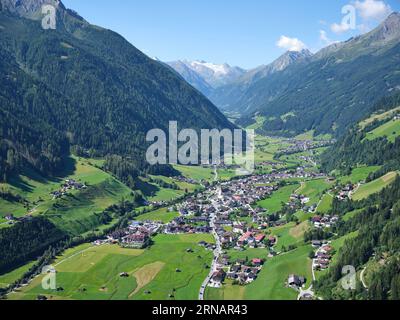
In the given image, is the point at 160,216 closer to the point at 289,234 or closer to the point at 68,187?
the point at 68,187

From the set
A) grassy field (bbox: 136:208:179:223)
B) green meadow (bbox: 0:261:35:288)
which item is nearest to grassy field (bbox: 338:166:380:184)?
grassy field (bbox: 136:208:179:223)

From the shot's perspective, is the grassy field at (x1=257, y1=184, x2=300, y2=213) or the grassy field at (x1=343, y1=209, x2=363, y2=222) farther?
the grassy field at (x1=257, y1=184, x2=300, y2=213)

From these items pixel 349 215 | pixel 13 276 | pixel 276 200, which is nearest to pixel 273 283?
pixel 349 215

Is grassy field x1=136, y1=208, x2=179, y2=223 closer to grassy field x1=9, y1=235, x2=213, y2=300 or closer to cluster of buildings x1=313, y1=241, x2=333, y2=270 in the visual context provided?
grassy field x1=9, y1=235, x2=213, y2=300

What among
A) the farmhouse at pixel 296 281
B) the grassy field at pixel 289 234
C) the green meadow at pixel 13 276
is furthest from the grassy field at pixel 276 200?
the green meadow at pixel 13 276

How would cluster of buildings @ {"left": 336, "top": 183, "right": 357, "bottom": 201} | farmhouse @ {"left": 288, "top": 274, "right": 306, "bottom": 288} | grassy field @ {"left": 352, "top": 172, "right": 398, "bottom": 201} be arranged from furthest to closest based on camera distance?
1. cluster of buildings @ {"left": 336, "top": 183, "right": 357, "bottom": 201}
2. grassy field @ {"left": 352, "top": 172, "right": 398, "bottom": 201}
3. farmhouse @ {"left": 288, "top": 274, "right": 306, "bottom": 288}

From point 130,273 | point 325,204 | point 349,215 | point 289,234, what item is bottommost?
point 130,273

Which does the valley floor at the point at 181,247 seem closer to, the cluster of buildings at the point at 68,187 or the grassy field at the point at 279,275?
the grassy field at the point at 279,275
